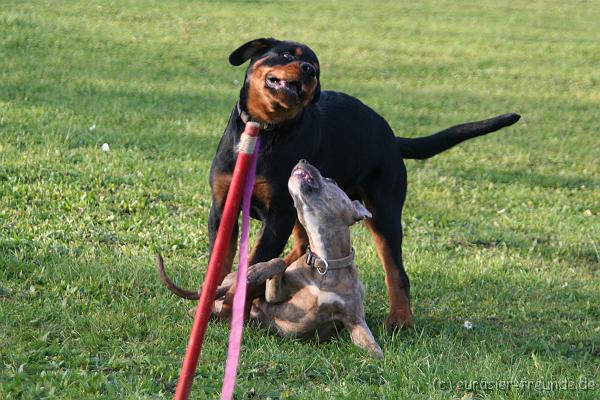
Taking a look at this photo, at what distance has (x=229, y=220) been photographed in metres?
2.97

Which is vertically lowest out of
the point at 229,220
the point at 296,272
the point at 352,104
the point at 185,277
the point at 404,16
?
the point at 404,16

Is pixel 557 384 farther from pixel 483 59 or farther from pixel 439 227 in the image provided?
pixel 483 59

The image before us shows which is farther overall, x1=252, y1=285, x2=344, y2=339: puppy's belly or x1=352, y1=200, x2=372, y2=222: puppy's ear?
x1=352, y1=200, x2=372, y2=222: puppy's ear

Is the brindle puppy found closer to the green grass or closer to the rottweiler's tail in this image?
the green grass

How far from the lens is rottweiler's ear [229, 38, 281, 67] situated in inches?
215

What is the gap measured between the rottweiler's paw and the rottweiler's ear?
172 cm

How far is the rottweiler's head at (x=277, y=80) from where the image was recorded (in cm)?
496

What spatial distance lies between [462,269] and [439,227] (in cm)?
142

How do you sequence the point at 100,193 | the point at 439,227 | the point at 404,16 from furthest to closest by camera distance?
the point at 404,16
the point at 439,227
the point at 100,193

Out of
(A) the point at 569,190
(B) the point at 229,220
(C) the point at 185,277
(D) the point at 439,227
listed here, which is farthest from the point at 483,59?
(B) the point at 229,220

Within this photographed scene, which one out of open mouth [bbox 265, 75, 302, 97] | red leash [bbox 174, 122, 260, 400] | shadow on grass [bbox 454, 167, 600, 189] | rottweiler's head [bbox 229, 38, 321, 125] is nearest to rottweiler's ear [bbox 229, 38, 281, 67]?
rottweiler's head [bbox 229, 38, 321, 125]

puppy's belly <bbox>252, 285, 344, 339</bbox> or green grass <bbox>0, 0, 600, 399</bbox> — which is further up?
puppy's belly <bbox>252, 285, 344, 339</bbox>

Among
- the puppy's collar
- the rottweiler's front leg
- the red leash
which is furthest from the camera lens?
the rottweiler's front leg

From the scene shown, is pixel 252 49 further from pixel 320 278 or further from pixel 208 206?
pixel 208 206
